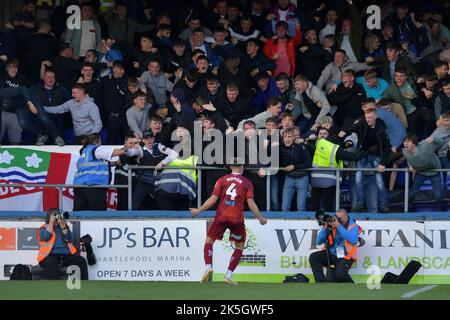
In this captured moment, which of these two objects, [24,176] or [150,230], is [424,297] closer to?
[150,230]

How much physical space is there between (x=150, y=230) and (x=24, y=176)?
224 centimetres

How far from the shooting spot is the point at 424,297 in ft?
53.4

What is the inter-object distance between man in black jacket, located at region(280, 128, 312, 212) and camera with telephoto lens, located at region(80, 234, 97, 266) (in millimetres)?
3027

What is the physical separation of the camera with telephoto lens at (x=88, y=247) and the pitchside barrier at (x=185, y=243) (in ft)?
0.38

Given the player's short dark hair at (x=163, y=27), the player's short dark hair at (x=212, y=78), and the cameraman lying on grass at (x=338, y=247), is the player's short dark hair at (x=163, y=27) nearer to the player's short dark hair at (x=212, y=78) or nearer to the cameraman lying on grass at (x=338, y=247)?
the player's short dark hair at (x=212, y=78)

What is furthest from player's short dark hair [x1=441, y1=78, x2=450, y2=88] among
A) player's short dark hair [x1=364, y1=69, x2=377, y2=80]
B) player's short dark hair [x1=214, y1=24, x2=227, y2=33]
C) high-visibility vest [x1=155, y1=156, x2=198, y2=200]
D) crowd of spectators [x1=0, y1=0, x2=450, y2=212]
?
high-visibility vest [x1=155, y1=156, x2=198, y2=200]

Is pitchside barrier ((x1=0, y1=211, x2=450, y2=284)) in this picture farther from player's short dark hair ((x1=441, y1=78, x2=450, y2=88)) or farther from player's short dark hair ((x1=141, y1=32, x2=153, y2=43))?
player's short dark hair ((x1=141, y1=32, x2=153, y2=43))

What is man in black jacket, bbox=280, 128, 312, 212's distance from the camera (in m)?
20.4

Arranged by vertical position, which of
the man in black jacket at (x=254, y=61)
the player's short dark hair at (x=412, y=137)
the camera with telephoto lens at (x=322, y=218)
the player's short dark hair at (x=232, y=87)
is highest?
the man in black jacket at (x=254, y=61)

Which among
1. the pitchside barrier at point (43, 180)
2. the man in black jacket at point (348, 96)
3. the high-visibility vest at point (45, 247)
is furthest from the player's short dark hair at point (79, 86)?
the man in black jacket at point (348, 96)

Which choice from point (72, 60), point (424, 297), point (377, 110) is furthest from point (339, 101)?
point (424, 297)

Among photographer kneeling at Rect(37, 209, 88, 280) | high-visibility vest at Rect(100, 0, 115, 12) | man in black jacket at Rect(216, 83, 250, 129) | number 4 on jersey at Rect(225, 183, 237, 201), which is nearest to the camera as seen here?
number 4 on jersey at Rect(225, 183, 237, 201)

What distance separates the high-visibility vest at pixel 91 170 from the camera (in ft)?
67.6

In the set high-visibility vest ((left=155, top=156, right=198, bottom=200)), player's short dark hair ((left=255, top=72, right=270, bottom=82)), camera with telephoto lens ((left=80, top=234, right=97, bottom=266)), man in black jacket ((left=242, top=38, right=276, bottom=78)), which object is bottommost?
camera with telephoto lens ((left=80, top=234, right=97, bottom=266))
